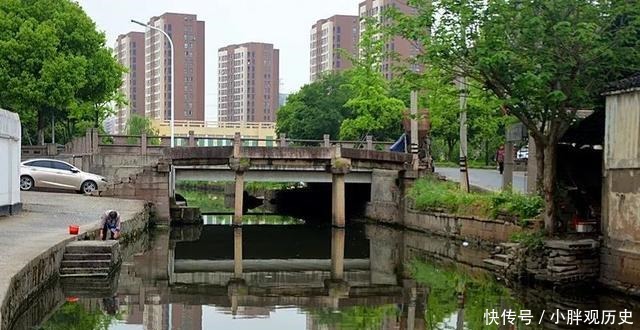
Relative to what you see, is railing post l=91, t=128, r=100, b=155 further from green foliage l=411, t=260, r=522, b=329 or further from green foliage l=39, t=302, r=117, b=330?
green foliage l=39, t=302, r=117, b=330

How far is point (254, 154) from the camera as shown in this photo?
2959cm

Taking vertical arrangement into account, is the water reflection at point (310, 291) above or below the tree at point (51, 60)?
below

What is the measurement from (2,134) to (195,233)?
10848 millimetres

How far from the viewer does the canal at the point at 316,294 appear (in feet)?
40.7

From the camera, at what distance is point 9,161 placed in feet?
64.4

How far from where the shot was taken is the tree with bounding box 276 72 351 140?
52.9 meters

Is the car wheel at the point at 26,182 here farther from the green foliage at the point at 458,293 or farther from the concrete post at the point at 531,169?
the concrete post at the point at 531,169

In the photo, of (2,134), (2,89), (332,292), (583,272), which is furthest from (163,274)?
(2,89)

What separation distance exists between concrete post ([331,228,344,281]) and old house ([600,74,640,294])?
625 cm

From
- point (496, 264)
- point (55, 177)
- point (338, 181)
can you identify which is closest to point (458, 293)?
point (496, 264)

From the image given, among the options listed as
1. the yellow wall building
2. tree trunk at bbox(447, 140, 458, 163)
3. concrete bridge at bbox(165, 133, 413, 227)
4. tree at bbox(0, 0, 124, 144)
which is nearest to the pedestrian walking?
concrete bridge at bbox(165, 133, 413, 227)

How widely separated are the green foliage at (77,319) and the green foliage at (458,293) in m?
5.39

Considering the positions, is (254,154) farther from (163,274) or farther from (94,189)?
(163,274)

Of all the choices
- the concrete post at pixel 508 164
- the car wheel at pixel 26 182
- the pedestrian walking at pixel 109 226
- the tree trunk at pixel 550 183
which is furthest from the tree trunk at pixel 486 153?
the pedestrian walking at pixel 109 226
